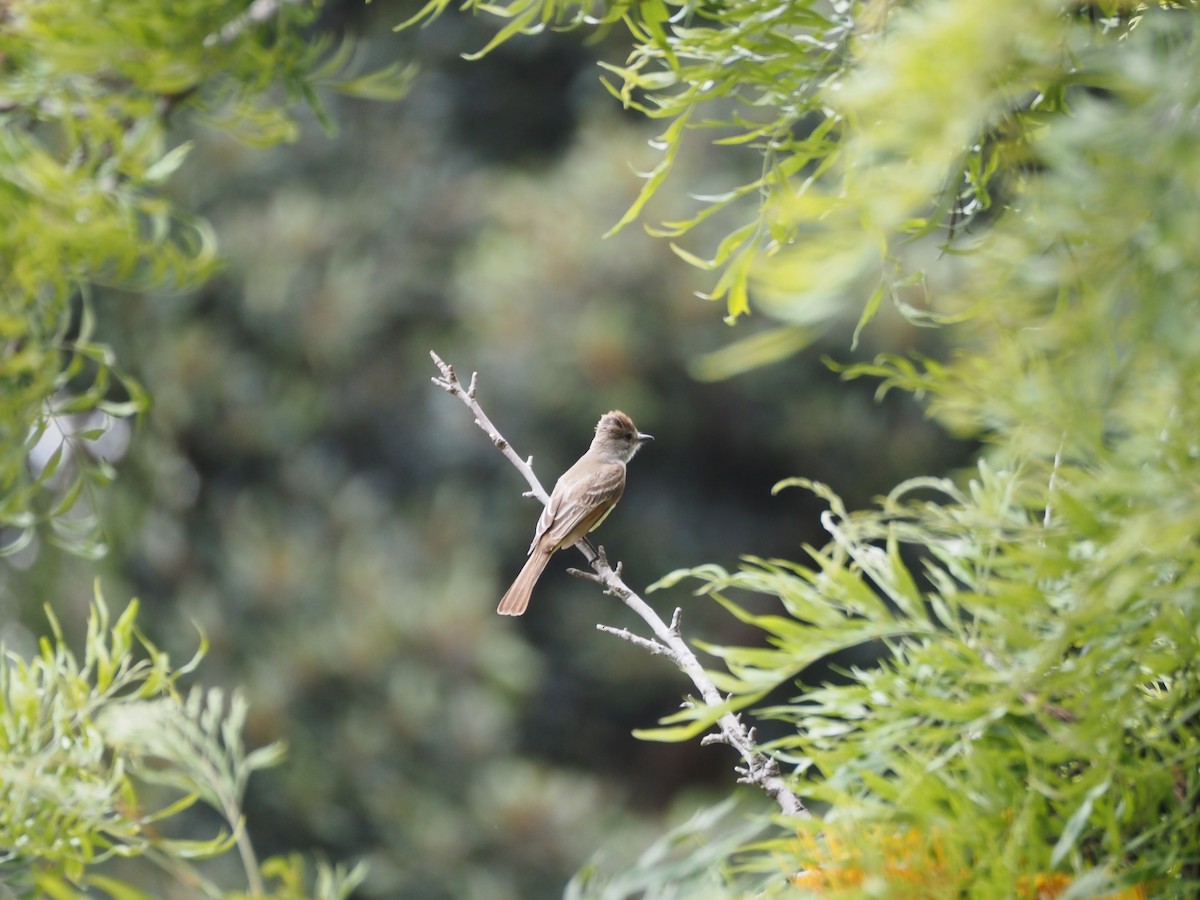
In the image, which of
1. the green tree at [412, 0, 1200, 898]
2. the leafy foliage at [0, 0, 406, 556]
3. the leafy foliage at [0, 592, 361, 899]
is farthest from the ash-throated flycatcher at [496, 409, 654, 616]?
the green tree at [412, 0, 1200, 898]

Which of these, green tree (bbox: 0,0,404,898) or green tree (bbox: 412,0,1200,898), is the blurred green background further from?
green tree (bbox: 412,0,1200,898)

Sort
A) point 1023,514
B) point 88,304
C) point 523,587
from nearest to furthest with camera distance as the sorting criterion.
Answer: point 1023,514, point 88,304, point 523,587

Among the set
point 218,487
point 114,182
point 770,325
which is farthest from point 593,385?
point 114,182

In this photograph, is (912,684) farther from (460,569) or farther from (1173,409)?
(460,569)

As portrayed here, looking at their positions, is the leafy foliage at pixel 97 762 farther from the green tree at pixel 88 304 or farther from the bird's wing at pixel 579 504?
the bird's wing at pixel 579 504

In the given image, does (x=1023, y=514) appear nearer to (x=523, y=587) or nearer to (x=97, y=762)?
(x=97, y=762)

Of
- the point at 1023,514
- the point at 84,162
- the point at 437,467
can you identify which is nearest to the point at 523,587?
the point at 84,162

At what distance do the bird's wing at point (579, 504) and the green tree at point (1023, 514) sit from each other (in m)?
2.63

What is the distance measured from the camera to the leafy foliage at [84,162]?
3.63ft

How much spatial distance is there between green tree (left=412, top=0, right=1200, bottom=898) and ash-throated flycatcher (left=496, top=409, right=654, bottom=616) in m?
2.60

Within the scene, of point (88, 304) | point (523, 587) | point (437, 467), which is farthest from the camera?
point (437, 467)

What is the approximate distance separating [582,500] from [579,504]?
0.02 m

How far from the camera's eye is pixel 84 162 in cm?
134

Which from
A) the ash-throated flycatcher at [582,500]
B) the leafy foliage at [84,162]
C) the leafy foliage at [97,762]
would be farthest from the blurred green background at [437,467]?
the leafy foliage at [97,762]
